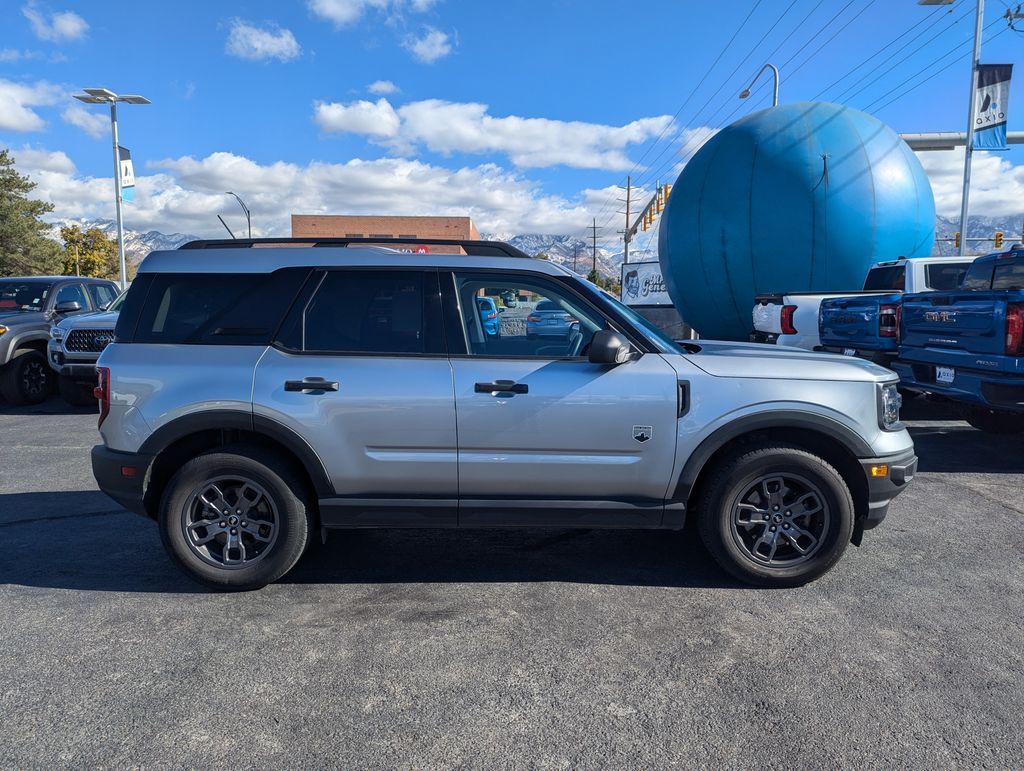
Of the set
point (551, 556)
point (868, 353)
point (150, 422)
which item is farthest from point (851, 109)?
point (150, 422)

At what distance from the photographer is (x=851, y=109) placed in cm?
1504

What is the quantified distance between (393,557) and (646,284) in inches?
1015

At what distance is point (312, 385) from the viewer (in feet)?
12.6

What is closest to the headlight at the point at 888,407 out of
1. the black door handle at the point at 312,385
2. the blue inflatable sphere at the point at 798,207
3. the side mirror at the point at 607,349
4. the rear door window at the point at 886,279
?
the side mirror at the point at 607,349

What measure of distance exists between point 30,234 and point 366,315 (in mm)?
50003

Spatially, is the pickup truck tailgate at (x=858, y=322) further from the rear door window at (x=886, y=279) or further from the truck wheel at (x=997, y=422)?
the rear door window at (x=886, y=279)

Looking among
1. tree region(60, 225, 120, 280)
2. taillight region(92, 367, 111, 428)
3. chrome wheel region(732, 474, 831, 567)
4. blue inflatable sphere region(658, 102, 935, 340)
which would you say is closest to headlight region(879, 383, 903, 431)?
chrome wheel region(732, 474, 831, 567)

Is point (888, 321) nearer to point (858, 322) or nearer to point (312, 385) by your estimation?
point (858, 322)

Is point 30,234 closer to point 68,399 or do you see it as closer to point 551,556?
point 68,399

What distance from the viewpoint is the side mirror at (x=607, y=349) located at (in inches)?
146

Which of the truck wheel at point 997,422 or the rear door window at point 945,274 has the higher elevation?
the rear door window at point 945,274

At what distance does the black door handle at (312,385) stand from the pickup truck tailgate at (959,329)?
5681mm

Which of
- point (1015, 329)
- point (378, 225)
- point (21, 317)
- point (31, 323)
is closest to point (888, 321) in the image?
point (1015, 329)

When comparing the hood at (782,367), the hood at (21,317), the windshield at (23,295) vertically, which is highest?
the windshield at (23,295)
